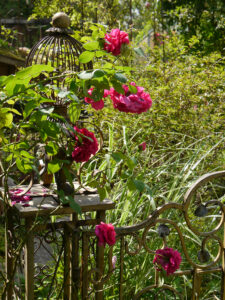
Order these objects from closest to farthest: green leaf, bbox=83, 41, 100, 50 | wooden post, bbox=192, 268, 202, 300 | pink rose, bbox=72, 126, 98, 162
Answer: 1. green leaf, bbox=83, 41, 100, 50
2. pink rose, bbox=72, 126, 98, 162
3. wooden post, bbox=192, 268, 202, 300

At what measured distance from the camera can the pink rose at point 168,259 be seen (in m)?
1.44

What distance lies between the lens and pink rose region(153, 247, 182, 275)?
4.72 feet

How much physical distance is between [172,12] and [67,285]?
667 centimetres

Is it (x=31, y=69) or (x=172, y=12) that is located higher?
(x=172, y=12)

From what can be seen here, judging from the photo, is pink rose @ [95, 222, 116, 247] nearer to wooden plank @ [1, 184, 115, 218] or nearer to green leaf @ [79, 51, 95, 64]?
wooden plank @ [1, 184, 115, 218]

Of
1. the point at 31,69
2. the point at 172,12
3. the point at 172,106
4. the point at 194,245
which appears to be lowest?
the point at 194,245

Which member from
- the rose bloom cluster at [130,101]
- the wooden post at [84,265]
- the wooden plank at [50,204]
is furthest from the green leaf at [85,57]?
the wooden post at [84,265]

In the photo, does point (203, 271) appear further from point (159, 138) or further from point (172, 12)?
point (172, 12)

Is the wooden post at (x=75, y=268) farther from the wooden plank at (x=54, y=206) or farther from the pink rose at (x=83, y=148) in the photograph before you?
the pink rose at (x=83, y=148)

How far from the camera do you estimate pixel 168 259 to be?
4.75ft

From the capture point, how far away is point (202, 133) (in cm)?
352

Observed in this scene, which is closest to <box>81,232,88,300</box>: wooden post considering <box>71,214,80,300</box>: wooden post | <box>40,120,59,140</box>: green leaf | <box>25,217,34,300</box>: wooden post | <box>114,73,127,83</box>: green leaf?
<box>71,214,80,300</box>: wooden post

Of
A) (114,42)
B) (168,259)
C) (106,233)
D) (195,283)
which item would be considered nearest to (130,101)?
(114,42)

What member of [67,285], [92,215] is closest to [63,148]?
[67,285]
